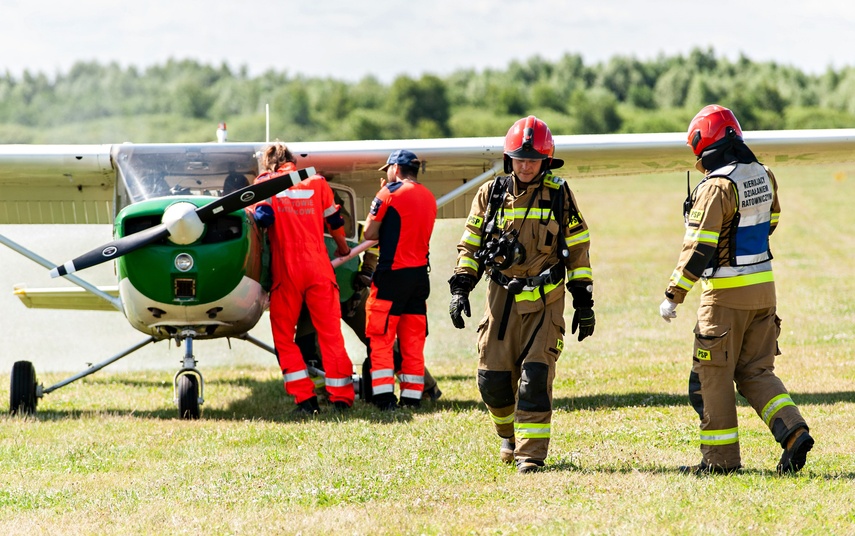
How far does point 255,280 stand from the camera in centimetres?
905

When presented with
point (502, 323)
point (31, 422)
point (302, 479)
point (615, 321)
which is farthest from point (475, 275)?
point (615, 321)

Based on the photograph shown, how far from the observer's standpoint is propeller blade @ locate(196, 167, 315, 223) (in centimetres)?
822

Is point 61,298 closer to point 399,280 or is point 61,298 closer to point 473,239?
point 399,280

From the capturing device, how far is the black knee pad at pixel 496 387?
6484mm

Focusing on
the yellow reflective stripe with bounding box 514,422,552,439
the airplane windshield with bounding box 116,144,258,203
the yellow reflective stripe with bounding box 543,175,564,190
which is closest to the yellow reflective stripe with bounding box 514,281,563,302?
the yellow reflective stripe with bounding box 543,175,564,190

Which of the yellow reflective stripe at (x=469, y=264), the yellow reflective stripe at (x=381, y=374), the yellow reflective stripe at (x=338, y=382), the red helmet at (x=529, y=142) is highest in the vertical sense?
the red helmet at (x=529, y=142)

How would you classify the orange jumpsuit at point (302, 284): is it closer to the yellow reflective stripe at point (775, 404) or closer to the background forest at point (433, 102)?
the yellow reflective stripe at point (775, 404)

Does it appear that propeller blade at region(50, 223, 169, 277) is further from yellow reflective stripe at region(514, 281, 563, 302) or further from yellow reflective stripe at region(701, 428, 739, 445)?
yellow reflective stripe at region(701, 428, 739, 445)

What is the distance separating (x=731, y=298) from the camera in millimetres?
6098

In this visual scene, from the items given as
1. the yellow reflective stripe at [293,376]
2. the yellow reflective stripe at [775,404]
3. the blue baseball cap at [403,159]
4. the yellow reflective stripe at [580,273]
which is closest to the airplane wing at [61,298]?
the yellow reflective stripe at [293,376]

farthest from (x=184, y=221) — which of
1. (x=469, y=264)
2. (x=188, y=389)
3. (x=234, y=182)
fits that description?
(x=469, y=264)

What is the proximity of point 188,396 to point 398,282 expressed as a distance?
6.46 ft

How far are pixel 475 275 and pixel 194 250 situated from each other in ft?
8.69

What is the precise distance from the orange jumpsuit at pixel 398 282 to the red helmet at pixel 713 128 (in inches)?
131
